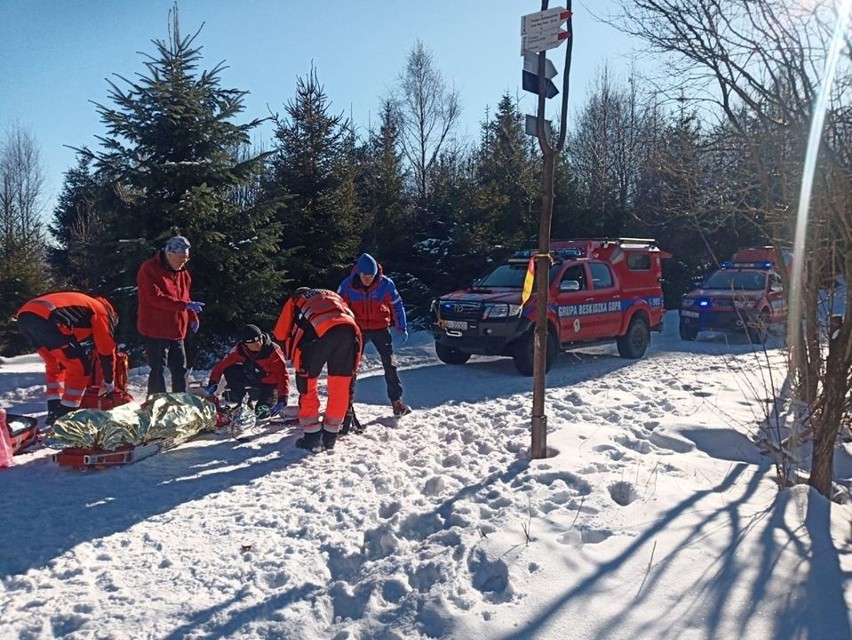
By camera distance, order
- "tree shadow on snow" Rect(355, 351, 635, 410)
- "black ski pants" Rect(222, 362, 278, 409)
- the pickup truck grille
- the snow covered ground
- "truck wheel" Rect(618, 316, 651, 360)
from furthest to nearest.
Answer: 1. "truck wheel" Rect(618, 316, 651, 360)
2. the pickup truck grille
3. "tree shadow on snow" Rect(355, 351, 635, 410)
4. "black ski pants" Rect(222, 362, 278, 409)
5. the snow covered ground

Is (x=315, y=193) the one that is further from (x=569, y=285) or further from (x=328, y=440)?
(x=328, y=440)

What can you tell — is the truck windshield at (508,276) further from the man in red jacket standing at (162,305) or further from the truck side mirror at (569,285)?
the man in red jacket standing at (162,305)

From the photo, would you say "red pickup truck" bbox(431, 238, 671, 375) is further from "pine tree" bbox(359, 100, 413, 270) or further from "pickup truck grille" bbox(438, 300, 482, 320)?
"pine tree" bbox(359, 100, 413, 270)

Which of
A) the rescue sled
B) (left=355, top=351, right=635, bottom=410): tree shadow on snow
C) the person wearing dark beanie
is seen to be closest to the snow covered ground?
the rescue sled

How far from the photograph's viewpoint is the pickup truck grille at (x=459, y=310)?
35.9 ft

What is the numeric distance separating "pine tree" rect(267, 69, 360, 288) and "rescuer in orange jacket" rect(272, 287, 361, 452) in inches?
331

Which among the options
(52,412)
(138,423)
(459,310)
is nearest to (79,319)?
(52,412)

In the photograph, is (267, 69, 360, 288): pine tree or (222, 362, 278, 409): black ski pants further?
(267, 69, 360, 288): pine tree

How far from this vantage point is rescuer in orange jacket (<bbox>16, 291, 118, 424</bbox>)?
6.95 metres

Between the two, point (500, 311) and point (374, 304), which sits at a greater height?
point (374, 304)

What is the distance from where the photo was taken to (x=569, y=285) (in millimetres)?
11812

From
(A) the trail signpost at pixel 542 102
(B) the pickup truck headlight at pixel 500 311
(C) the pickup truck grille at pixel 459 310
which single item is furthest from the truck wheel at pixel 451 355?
(A) the trail signpost at pixel 542 102

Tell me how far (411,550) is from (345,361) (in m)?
2.74

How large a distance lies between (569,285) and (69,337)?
7565 millimetres
